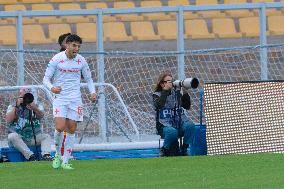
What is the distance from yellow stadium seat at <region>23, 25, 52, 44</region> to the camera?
73.8 ft

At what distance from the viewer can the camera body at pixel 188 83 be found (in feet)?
52.9

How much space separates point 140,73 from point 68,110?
503 cm

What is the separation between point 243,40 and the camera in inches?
896

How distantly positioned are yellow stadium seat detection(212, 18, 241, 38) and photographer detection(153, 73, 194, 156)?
6.60 meters

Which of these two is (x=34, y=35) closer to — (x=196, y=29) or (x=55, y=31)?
(x=55, y=31)

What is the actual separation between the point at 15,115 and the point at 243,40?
24.1 ft

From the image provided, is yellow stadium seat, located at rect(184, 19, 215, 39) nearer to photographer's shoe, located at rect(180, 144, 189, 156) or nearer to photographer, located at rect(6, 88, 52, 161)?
photographer's shoe, located at rect(180, 144, 189, 156)

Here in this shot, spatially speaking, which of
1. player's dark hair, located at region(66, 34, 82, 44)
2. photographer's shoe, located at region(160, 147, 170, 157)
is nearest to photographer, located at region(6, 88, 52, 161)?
photographer's shoe, located at region(160, 147, 170, 157)

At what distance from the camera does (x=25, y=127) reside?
55.5 ft

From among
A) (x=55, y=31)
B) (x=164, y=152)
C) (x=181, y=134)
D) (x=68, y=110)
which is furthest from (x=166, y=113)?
(x=55, y=31)

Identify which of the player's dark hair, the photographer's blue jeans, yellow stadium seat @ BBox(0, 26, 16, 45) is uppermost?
yellow stadium seat @ BBox(0, 26, 16, 45)

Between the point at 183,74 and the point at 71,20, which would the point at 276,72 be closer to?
the point at 183,74

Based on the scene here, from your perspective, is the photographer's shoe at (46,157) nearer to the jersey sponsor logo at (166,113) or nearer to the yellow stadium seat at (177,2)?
the jersey sponsor logo at (166,113)

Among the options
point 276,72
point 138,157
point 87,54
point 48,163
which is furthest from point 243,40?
point 48,163
